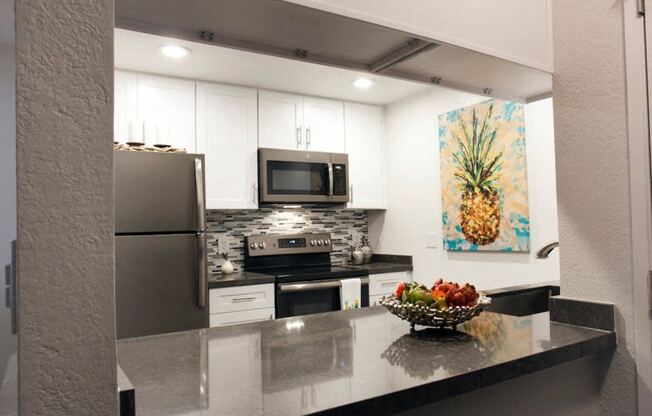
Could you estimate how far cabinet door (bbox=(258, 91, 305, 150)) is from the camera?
3605mm

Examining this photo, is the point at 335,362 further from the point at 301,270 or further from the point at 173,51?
the point at 301,270

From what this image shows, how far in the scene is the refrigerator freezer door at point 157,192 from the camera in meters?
2.67

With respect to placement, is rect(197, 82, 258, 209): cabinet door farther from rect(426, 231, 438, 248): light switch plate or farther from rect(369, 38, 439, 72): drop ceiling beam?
rect(369, 38, 439, 72): drop ceiling beam

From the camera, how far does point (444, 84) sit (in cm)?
158

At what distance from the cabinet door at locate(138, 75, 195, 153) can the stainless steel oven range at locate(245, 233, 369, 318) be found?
0.99 m

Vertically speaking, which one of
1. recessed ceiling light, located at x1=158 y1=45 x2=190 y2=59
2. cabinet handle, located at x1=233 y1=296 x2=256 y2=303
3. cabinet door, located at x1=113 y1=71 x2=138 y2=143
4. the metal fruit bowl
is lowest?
cabinet handle, located at x1=233 y1=296 x2=256 y2=303

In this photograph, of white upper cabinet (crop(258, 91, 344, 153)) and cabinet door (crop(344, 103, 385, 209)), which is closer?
white upper cabinet (crop(258, 91, 344, 153))

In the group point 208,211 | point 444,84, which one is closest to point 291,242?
point 208,211

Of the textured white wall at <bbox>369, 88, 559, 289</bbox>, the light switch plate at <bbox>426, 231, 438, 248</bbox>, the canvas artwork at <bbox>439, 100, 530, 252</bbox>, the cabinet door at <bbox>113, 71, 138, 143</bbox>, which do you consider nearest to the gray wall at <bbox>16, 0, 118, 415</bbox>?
the cabinet door at <bbox>113, 71, 138, 143</bbox>

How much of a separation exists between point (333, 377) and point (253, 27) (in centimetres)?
83

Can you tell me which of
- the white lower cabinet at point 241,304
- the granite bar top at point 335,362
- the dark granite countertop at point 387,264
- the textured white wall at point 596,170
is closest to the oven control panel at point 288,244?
the dark granite countertop at point 387,264

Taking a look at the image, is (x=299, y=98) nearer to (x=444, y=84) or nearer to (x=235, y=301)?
(x=235, y=301)

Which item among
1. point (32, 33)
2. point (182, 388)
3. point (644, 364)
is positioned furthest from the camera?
point (644, 364)

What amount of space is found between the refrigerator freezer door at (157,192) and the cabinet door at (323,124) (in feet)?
3.85
